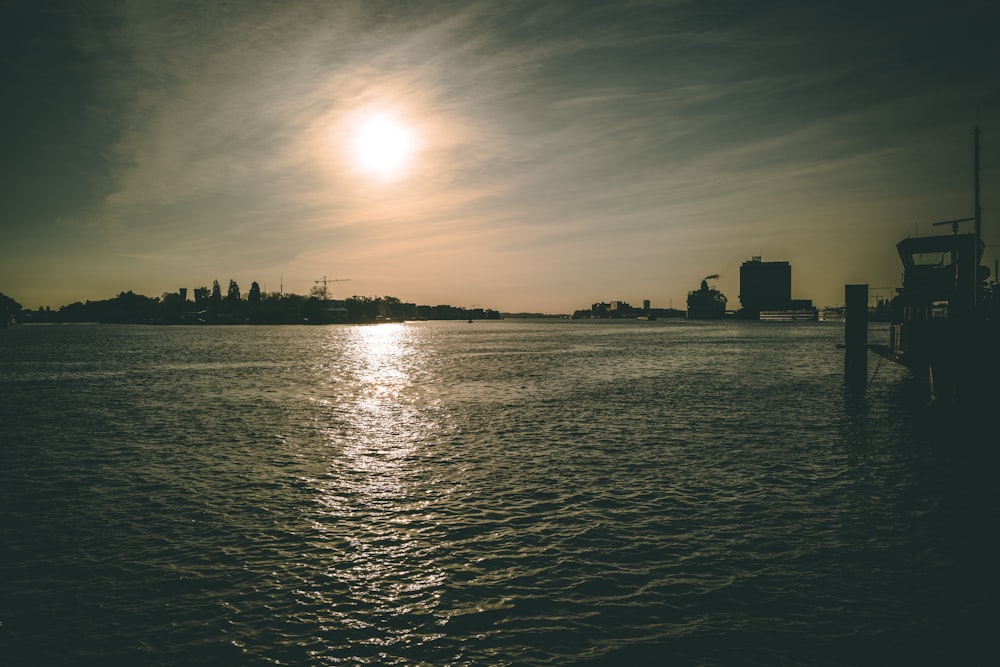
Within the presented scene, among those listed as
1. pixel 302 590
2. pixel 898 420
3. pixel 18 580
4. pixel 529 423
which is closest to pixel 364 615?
pixel 302 590

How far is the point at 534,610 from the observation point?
43.7ft

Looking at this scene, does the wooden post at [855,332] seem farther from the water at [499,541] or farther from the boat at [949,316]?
the water at [499,541]

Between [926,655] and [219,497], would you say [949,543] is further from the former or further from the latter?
[219,497]

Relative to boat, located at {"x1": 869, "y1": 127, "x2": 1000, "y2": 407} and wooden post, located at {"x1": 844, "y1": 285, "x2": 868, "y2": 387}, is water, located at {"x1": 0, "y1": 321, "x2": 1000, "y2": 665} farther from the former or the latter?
wooden post, located at {"x1": 844, "y1": 285, "x2": 868, "y2": 387}

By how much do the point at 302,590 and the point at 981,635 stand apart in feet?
49.2

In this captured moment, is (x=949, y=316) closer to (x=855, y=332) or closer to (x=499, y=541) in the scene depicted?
(x=855, y=332)

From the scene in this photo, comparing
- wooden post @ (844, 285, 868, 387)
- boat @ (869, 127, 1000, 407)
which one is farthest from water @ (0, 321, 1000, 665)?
wooden post @ (844, 285, 868, 387)

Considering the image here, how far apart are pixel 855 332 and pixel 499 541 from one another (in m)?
47.3

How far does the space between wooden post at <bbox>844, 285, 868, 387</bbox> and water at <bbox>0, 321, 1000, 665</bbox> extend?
13.9 m

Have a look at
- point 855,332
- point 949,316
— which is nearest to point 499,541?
point 949,316

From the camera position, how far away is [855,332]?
5225cm

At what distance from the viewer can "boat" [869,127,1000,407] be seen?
1401 inches

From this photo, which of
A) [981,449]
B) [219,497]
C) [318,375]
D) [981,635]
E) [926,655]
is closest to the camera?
[926,655]

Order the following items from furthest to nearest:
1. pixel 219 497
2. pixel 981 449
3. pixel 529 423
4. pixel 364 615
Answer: pixel 529 423 → pixel 981 449 → pixel 219 497 → pixel 364 615
